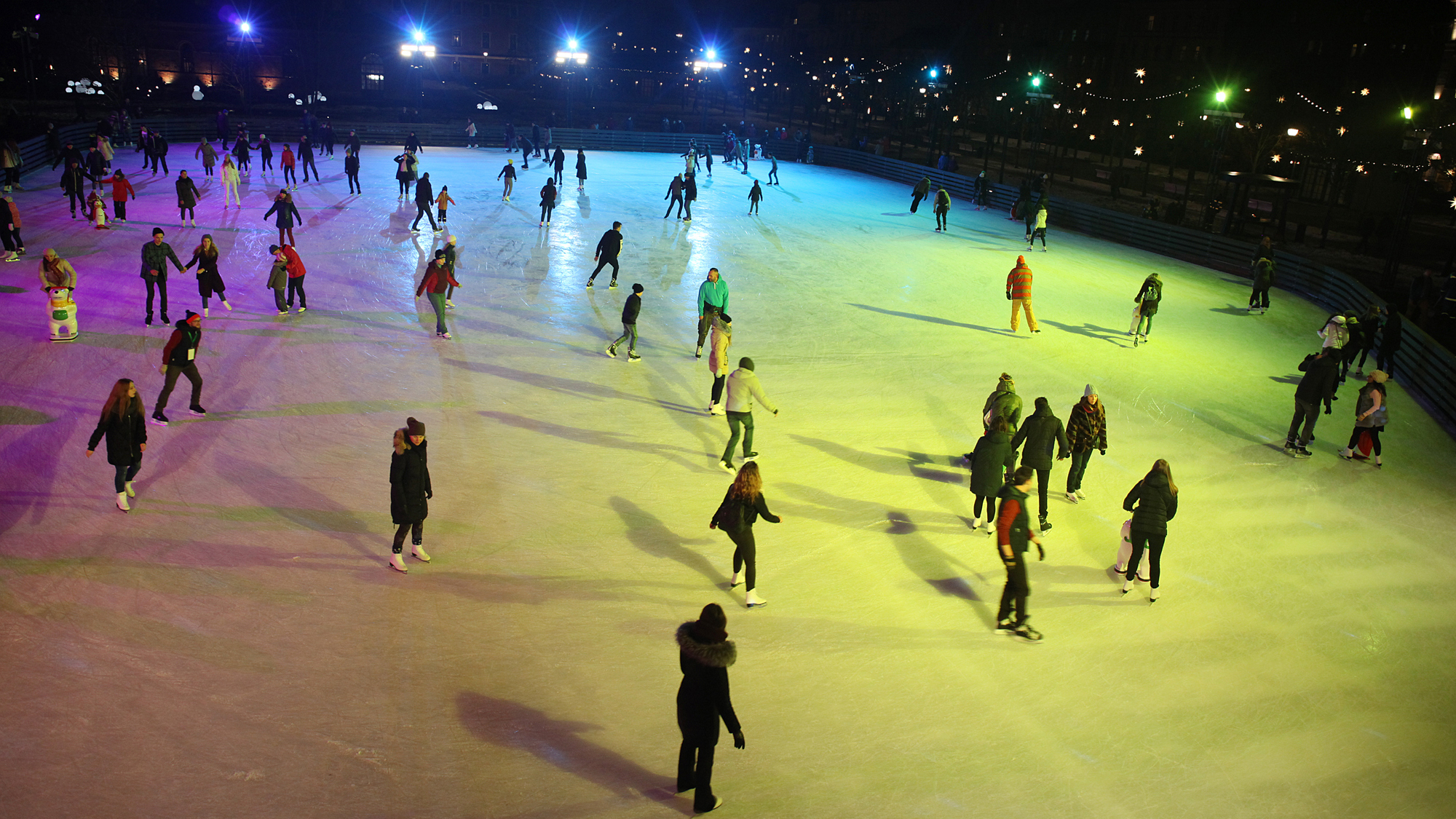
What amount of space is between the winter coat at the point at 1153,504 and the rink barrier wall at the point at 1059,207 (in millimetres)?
9212

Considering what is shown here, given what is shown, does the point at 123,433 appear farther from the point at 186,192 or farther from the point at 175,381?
the point at 186,192

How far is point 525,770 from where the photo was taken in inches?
243

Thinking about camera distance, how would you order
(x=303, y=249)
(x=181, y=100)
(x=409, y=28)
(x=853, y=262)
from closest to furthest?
(x=303, y=249), (x=853, y=262), (x=181, y=100), (x=409, y=28)

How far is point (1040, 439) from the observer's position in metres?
9.82

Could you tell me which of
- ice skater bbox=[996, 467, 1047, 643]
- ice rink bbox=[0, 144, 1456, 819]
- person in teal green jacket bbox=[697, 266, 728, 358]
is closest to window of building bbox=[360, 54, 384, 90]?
ice rink bbox=[0, 144, 1456, 819]

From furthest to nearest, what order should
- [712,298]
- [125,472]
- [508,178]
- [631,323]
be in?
[508,178]
[631,323]
[712,298]
[125,472]

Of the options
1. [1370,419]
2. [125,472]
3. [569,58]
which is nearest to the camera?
[125,472]

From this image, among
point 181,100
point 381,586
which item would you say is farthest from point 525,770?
point 181,100

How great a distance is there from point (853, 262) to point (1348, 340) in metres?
10.9

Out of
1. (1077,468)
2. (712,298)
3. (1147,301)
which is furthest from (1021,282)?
(1077,468)

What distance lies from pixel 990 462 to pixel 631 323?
6540mm

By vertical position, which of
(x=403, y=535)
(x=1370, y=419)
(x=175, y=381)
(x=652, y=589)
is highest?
(x=1370, y=419)

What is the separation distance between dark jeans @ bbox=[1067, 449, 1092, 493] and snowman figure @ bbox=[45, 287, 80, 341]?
567 inches

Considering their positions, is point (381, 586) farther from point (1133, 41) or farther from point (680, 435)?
point (1133, 41)
